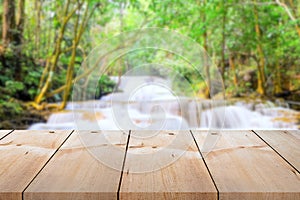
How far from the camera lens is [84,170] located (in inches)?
26.0

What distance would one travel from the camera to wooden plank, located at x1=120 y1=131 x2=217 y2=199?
1.85ft

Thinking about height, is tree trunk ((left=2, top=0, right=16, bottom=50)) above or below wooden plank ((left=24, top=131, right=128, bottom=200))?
above

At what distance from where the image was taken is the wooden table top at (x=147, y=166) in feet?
1.85

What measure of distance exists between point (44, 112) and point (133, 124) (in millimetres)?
1687

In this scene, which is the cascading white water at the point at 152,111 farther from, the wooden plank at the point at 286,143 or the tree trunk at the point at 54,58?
the tree trunk at the point at 54,58

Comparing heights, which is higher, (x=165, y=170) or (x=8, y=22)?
(x=8, y=22)

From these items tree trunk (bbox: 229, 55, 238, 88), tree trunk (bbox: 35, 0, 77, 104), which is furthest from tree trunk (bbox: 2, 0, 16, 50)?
tree trunk (bbox: 229, 55, 238, 88)

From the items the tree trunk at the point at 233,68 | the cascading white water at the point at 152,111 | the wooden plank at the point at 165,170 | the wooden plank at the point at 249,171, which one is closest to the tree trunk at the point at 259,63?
the tree trunk at the point at 233,68

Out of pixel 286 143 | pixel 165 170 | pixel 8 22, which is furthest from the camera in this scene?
pixel 8 22

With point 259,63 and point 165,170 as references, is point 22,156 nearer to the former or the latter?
point 165,170

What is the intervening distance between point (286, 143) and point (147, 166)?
387 millimetres

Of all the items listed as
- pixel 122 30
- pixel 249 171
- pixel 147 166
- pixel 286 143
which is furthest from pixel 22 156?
pixel 122 30

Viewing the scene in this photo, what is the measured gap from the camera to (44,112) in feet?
7.59

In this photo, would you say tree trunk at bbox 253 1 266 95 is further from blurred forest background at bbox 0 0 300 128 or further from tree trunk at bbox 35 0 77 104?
tree trunk at bbox 35 0 77 104
